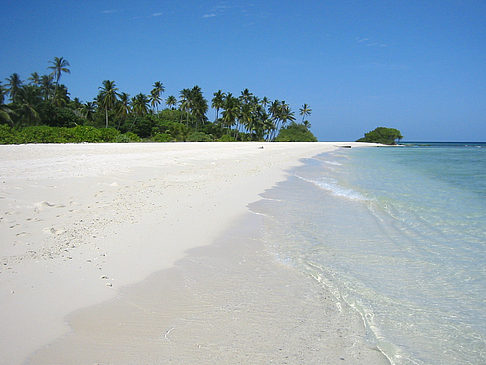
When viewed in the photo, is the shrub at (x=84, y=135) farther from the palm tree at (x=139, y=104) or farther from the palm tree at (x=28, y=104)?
the palm tree at (x=139, y=104)

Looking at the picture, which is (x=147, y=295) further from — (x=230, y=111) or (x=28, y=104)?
(x=230, y=111)

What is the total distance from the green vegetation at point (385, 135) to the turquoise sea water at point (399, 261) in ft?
350

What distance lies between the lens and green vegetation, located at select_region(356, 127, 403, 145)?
342ft

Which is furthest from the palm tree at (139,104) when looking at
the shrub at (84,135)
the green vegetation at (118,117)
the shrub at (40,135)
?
the shrub at (40,135)

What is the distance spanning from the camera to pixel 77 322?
7.70 feet

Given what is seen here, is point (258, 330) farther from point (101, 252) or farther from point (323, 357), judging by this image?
point (101, 252)

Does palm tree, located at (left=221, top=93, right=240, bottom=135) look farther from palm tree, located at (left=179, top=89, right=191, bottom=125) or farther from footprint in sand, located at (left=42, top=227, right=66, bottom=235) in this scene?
footprint in sand, located at (left=42, top=227, right=66, bottom=235)

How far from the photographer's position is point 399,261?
386cm

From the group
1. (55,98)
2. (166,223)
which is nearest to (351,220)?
(166,223)

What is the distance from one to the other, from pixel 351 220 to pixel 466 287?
254 centimetres

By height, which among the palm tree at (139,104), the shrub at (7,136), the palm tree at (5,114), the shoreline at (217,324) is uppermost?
the palm tree at (139,104)

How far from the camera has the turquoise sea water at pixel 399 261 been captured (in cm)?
236

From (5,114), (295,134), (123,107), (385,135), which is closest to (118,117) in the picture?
(123,107)

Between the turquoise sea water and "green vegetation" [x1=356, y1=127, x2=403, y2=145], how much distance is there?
107 metres
